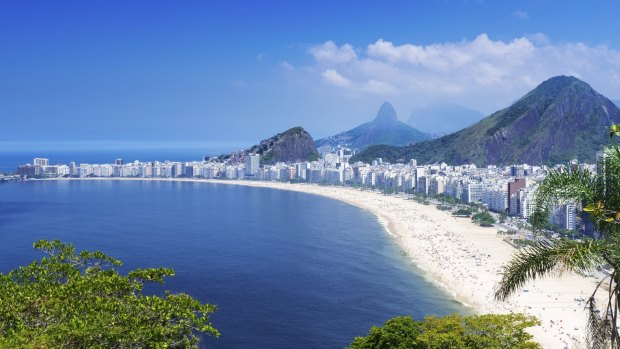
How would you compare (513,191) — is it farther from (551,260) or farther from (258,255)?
(551,260)

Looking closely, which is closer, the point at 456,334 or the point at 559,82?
the point at 456,334

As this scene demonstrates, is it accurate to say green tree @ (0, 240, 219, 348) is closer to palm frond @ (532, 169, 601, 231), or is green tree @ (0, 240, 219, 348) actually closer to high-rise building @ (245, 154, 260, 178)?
palm frond @ (532, 169, 601, 231)

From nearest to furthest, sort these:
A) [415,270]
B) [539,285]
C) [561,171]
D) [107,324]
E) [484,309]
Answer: [561,171]
[107,324]
[484,309]
[539,285]
[415,270]

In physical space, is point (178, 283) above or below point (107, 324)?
below

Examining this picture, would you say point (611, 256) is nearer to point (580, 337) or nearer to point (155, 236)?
point (580, 337)

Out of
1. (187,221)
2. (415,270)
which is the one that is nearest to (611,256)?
(415,270)

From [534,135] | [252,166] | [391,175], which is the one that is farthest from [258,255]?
[534,135]
